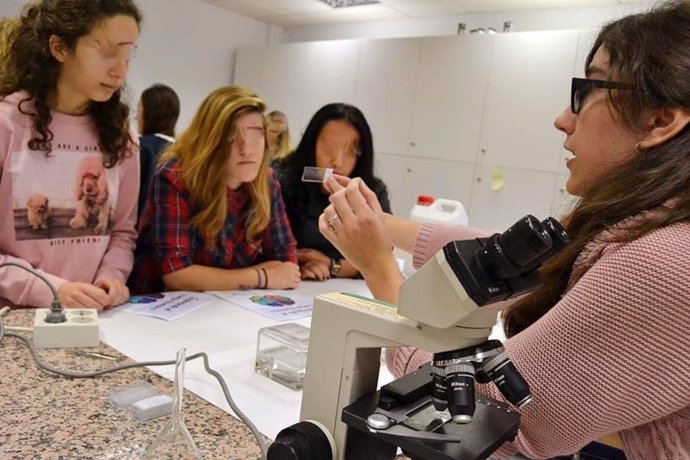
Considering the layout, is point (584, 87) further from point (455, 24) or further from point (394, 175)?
point (455, 24)

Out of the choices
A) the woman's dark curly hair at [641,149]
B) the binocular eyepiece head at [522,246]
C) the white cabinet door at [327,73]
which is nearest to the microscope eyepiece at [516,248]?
the binocular eyepiece head at [522,246]

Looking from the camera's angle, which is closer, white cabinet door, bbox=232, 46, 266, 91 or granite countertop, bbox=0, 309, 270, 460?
granite countertop, bbox=0, 309, 270, 460

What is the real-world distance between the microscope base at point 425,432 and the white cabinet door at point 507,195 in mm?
3093

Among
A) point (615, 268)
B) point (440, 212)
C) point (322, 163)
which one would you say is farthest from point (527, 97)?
point (615, 268)

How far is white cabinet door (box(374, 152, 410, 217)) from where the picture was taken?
14.1 ft

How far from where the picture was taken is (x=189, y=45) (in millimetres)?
5180

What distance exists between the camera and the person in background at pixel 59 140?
1235 millimetres

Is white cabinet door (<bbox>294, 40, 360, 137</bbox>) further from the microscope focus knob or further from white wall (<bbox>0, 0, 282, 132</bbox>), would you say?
the microscope focus knob

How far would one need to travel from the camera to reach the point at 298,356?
102 cm

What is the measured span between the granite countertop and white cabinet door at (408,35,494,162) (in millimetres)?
3352

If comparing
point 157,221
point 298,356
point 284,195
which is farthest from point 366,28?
point 298,356

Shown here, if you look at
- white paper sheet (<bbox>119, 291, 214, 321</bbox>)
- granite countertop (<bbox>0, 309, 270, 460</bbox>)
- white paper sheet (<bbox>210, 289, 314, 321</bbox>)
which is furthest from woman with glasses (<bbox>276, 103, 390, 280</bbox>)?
granite countertop (<bbox>0, 309, 270, 460</bbox>)

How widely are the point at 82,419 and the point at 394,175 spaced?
12.4 feet

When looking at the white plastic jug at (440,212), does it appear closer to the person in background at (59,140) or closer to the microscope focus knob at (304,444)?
the person in background at (59,140)
